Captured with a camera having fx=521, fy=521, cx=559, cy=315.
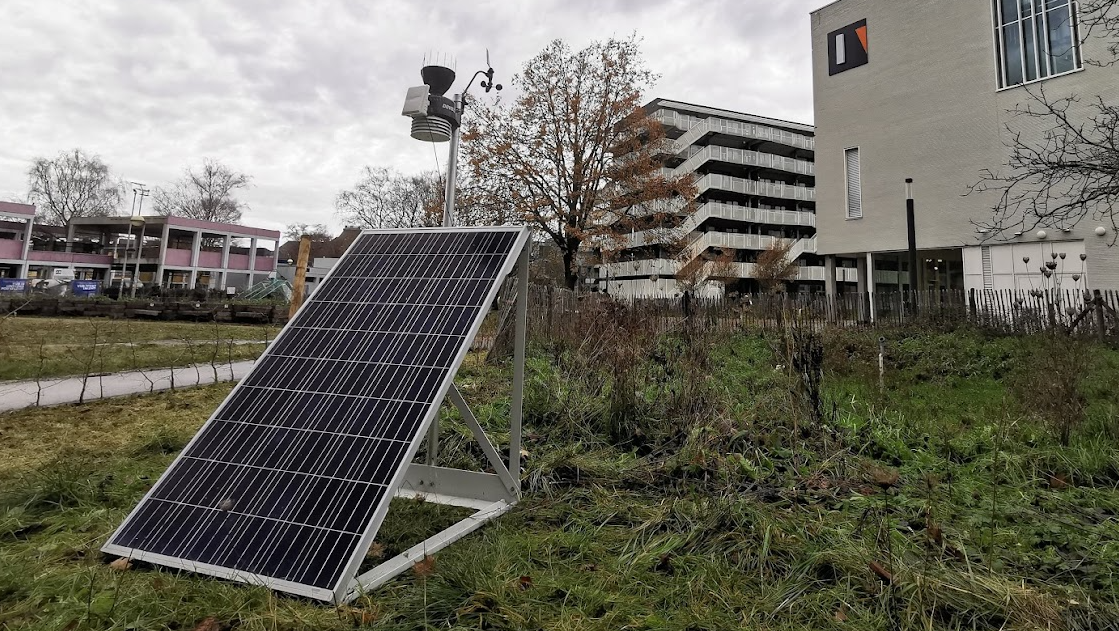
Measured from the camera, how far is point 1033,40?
17781 millimetres

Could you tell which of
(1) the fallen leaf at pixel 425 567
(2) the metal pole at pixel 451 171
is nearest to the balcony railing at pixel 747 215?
(2) the metal pole at pixel 451 171

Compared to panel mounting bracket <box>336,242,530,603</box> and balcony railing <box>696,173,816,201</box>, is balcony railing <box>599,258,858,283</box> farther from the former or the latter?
panel mounting bracket <box>336,242,530,603</box>

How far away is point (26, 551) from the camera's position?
8.46 feet

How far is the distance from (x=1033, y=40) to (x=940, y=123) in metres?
3.37

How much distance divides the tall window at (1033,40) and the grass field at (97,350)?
24949 mm

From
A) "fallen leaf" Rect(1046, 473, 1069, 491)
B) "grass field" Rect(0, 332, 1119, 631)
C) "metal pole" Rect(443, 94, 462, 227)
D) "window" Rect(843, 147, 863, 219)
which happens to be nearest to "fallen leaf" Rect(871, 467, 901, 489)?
"grass field" Rect(0, 332, 1119, 631)

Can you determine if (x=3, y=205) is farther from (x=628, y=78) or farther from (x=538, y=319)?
(x=538, y=319)

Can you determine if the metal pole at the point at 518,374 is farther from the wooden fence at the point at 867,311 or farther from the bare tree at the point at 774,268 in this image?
the bare tree at the point at 774,268

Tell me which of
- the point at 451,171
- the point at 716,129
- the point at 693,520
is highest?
the point at 716,129

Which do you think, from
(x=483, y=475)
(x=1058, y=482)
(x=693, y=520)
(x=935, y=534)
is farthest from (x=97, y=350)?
(x=1058, y=482)

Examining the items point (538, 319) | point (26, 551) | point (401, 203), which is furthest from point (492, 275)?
point (401, 203)

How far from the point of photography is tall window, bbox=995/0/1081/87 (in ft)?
55.4

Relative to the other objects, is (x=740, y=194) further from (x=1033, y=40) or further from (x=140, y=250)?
(x=140, y=250)

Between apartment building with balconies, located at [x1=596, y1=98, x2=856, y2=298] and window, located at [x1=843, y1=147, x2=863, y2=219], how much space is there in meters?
15.5
